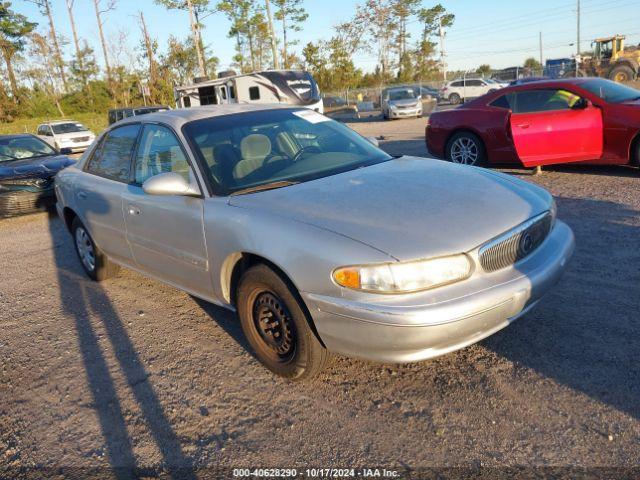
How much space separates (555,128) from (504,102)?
98 centimetres

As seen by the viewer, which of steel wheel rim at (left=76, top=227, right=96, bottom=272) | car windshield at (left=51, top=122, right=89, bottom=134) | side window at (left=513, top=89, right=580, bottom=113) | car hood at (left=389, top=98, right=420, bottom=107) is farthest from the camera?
car hood at (left=389, top=98, right=420, bottom=107)

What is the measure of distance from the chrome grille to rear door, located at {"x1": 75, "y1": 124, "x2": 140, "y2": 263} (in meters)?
2.87

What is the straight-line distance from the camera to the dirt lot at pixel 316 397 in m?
2.51

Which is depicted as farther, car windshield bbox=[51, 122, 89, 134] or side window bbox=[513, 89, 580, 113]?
car windshield bbox=[51, 122, 89, 134]

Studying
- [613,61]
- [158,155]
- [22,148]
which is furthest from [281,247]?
[613,61]

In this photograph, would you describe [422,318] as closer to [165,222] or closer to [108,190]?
[165,222]

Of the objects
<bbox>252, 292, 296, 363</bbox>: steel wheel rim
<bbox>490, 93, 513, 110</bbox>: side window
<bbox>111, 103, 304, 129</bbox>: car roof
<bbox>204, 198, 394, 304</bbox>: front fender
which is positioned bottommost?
<bbox>252, 292, 296, 363</bbox>: steel wheel rim

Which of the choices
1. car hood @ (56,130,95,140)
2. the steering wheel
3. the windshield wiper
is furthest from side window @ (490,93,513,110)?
car hood @ (56,130,95,140)

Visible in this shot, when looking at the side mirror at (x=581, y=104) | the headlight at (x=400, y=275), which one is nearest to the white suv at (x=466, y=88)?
the side mirror at (x=581, y=104)

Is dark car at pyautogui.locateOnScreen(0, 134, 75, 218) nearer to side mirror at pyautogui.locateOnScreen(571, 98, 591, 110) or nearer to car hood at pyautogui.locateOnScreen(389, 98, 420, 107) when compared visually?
side mirror at pyautogui.locateOnScreen(571, 98, 591, 110)

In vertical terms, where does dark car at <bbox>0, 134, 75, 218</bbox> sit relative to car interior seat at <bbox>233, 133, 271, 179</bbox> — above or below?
below

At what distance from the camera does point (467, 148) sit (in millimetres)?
8531

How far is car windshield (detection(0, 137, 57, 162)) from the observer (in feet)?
32.9

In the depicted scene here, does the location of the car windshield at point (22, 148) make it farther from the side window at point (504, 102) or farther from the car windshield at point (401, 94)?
the car windshield at point (401, 94)
